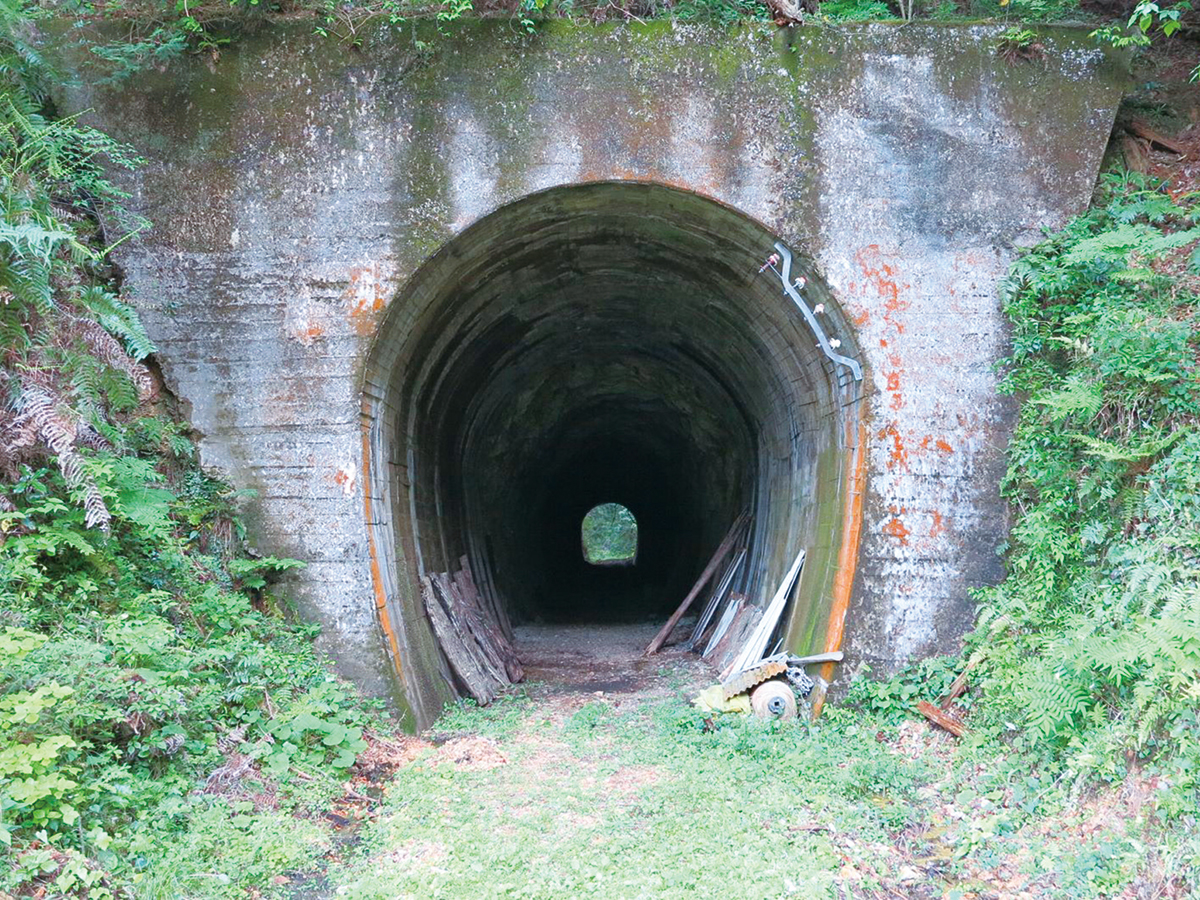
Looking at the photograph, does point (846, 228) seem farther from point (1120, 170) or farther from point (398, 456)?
point (398, 456)

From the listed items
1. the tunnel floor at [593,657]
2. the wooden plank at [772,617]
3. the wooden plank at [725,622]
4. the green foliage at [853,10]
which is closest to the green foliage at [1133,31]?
the green foliage at [853,10]

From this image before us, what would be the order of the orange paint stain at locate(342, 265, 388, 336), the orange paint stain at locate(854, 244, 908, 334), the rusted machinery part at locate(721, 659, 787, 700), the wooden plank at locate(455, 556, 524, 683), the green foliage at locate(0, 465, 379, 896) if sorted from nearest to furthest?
the green foliage at locate(0, 465, 379, 896) < the orange paint stain at locate(342, 265, 388, 336) < the orange paint stain at locate(854, 244, 908, 334) < the rusted machinery part at locate(721, 659, 787, 700) < the wooden plank at locate(455, 556, 524, 683)

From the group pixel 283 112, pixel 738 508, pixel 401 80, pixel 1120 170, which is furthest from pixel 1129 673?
pixel 738 508

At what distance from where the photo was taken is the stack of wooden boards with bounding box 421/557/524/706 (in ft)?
26.1

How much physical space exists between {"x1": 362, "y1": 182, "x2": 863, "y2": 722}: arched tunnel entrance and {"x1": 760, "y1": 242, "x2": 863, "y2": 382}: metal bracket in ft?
0.25

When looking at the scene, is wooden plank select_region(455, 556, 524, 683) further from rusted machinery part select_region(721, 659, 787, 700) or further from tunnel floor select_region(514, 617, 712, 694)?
rusted machinery part select_region(721, 659, 787, 700)

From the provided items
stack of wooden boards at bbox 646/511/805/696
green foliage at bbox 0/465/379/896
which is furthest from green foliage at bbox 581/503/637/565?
green foliage at bbox 0/465/379/896

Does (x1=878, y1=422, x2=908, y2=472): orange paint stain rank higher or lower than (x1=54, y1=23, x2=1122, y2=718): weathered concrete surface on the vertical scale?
lower

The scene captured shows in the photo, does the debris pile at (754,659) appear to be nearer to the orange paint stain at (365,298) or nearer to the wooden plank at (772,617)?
the wooden plank at (772,617)

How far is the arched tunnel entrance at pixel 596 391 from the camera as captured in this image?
22.8 ft

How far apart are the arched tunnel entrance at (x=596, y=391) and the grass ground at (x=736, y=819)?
101 centimetres

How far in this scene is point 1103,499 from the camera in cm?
566

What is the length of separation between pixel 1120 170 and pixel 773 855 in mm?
5850

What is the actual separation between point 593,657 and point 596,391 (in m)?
4.42
